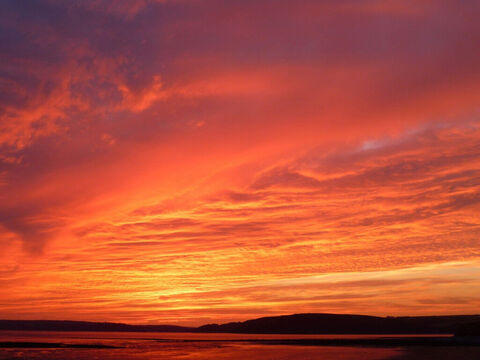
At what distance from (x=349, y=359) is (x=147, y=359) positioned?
82.5ft

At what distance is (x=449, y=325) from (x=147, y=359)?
178284 millimetres

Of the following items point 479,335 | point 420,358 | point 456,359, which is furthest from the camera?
point 479,335

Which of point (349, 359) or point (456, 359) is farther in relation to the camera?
point (349, 359)

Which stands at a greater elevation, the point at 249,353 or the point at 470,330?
the point at 470,330

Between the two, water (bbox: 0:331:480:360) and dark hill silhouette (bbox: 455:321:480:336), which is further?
dark hill silhouette (bbox: 455:321:480:336)

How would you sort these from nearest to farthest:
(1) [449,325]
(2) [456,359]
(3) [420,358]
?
(2) [456,359]
(3) [420,358]
(1) [449,325]

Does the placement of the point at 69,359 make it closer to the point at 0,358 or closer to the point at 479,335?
the point at 0,358

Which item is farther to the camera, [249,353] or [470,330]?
[470,330]

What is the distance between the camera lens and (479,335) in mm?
116250

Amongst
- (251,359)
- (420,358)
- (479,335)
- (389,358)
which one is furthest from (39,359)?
(479,335)

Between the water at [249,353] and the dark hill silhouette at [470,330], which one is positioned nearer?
the water at [249,353]

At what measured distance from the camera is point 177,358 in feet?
190

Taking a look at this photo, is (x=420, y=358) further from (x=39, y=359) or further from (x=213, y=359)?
(x=39, y=359)

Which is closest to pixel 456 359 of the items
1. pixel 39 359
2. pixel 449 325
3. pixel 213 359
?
pixel 213 359
